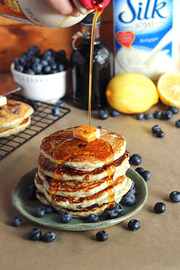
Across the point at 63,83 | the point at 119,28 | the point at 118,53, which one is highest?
the point at 119,28

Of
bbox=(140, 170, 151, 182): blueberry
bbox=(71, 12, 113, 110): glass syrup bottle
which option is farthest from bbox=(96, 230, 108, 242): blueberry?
bbox=(71, 12, 113, 110): glass syrup bottle

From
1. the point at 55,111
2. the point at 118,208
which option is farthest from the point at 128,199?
the point at 55,111

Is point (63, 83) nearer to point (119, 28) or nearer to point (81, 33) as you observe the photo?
point (81, 33)

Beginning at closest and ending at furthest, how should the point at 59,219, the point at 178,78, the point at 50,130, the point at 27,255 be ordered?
the point at 27,255 → the point at 59,219 → the point at 50,130 → the point at 178,78

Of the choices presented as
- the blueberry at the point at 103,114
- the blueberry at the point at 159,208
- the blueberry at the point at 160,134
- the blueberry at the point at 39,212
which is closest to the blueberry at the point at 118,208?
the blueberry at the point at 159,208

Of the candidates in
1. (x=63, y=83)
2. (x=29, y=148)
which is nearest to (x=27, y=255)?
(x=29, y=148)

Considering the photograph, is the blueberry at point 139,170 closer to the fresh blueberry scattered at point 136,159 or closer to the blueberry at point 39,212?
the fresh blueberry scattered at point 136,159
